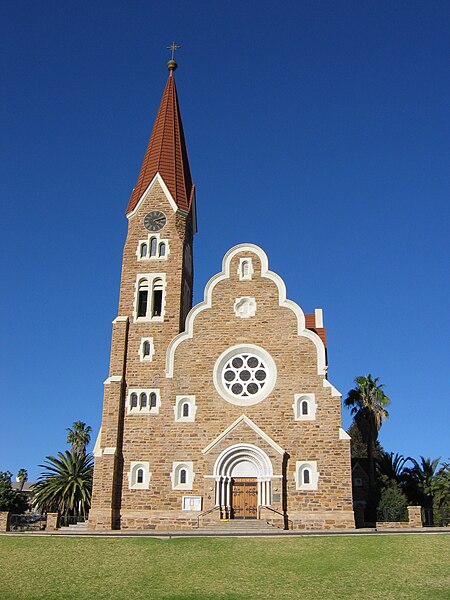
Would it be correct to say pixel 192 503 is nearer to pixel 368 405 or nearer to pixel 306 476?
pixel 306 476

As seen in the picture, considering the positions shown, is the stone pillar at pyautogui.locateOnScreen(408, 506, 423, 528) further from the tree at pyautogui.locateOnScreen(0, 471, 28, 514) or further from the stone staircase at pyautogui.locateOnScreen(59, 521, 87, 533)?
the tree at pyautogui.locateOnScreen(0, 471, 28, 514)

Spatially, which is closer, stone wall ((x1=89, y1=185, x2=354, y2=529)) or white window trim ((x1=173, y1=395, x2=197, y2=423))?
stone wall ((x1=89, y1=185, x2=354, y2=529))

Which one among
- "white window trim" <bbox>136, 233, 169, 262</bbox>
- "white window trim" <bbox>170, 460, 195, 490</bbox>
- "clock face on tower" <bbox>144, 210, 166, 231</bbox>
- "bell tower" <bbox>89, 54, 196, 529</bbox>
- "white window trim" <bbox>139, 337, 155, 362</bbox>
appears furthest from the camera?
"clock face on tower" <bbox>144, 210, 166, 231</bbox>

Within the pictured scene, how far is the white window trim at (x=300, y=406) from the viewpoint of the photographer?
106 ft

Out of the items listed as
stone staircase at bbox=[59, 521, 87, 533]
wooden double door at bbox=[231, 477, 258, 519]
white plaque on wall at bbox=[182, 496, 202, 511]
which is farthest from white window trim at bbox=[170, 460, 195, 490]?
stone staircase at bbox=[59, 521, 87, 533]

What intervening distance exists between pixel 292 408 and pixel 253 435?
2.41m

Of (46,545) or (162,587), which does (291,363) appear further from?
(162,587)

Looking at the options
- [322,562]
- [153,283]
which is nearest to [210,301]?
[153,283]

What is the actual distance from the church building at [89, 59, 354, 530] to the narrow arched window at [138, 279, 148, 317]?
6cm

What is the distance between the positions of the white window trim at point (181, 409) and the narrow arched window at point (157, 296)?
553 cm

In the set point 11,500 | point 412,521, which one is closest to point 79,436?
point 11,500

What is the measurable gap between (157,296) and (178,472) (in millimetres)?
10021

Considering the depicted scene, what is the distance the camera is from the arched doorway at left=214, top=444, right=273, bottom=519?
31625 mm

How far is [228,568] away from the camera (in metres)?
18.6
